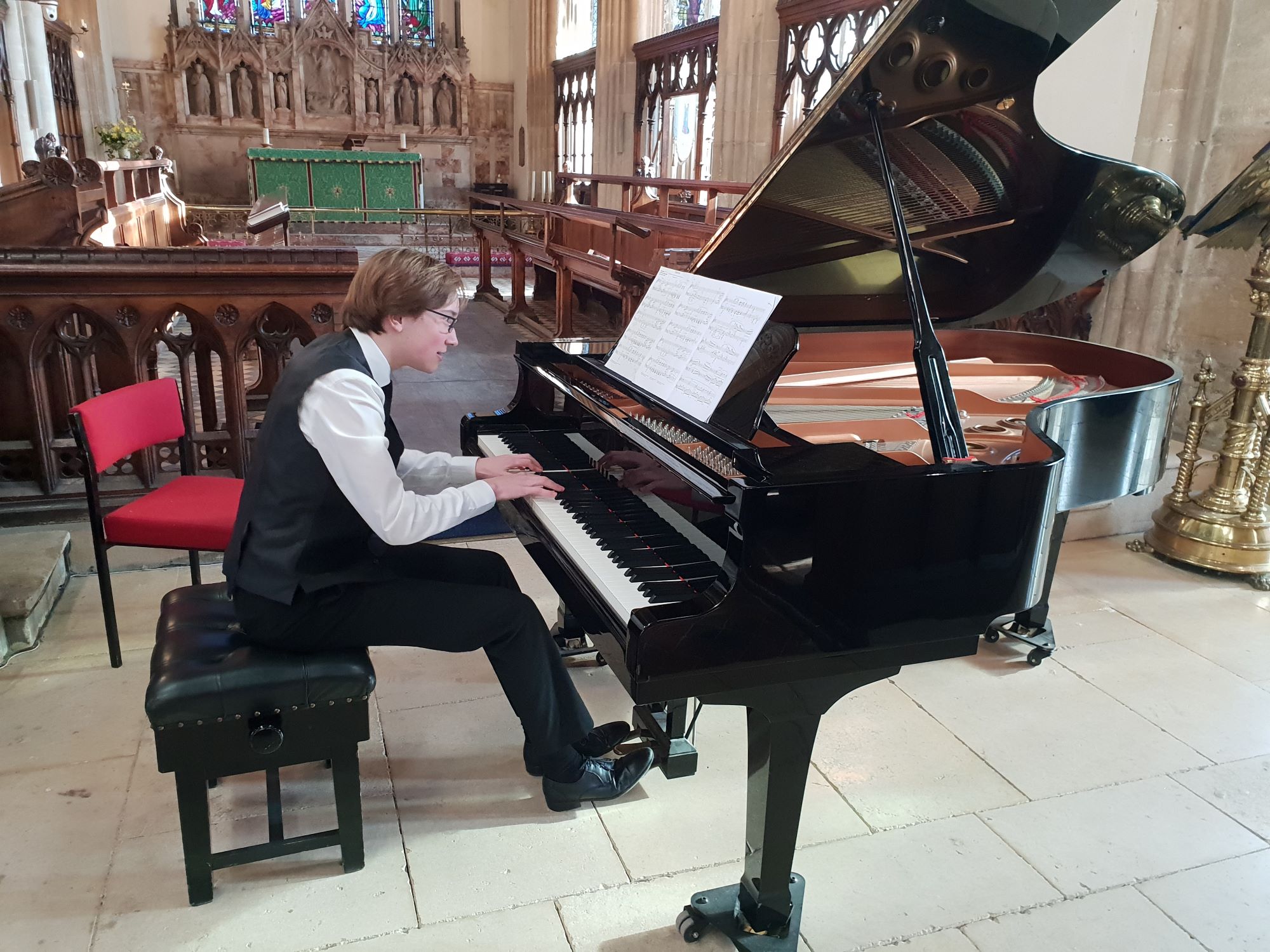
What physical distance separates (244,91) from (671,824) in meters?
17.4

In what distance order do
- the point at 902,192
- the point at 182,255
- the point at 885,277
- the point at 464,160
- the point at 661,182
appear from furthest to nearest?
the point at 464,160 < the point at 661,182 < the point at 182,255 < the point at 885,277 < the point at 902,192

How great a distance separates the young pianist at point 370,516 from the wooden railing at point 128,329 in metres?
1.70

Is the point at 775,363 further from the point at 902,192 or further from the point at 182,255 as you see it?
the point at 182,255

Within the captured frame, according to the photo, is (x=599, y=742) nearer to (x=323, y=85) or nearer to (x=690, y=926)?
(x=690, y=926)

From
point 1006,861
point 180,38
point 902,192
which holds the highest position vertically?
point 180,38

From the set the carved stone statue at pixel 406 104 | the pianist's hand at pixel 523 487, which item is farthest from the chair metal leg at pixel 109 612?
the carved stone statue at pixel 406 104

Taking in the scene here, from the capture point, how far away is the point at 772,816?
5.83 ft

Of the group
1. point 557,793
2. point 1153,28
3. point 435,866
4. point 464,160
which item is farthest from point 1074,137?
point 464,160

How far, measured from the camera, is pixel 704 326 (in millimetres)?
2014

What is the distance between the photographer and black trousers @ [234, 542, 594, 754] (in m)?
1.94

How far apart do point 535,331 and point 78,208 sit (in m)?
3.62

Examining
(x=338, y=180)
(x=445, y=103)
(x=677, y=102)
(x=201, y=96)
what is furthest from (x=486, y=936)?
(x=445, y=103)

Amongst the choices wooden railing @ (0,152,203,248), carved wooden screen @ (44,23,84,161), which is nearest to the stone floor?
wooden railing @ (0,152,203,248)

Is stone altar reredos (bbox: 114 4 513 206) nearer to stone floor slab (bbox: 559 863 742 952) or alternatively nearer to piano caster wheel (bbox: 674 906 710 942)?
stone floor slab (bbox: 559 863 742 952)
